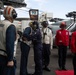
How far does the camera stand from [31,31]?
10258 millimetres

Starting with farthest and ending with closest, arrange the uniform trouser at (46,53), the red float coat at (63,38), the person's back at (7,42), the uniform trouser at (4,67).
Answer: the red float coat at (63,38) → the uniform trouser at (46,53) → the uniform trouser at (4,67) → the person's back at (7,42)

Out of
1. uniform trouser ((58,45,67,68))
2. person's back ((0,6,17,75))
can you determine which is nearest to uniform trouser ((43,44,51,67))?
uniform trouser ((58,45,67,68))

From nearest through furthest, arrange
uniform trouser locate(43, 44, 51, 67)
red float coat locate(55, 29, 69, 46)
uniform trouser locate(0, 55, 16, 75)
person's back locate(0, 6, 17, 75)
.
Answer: person's back locate(0, 6, 17, 75) → uniform trouser locate(0, 55, 16, 75) → uniform trouser locate(43, 44, 51, 67) → red float coat locate(55, 29, 69, 46)

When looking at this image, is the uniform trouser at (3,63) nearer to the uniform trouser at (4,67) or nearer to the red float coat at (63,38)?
the uniform trouser at (4,67)

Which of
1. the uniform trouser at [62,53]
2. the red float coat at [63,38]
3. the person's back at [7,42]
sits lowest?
the uniform trouser at [62,53]

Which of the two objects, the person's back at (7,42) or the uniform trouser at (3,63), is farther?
the uniform trouser at (3,63)

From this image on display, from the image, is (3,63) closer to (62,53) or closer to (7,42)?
(7,42)

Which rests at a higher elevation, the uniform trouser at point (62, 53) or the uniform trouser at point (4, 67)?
the uniform trouser at point (4, 67)

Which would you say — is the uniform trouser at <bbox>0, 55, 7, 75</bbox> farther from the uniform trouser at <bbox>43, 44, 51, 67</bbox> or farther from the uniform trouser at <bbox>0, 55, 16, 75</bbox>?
the uniform trouser at <bbox>43, 44, 51, 67</bbox>

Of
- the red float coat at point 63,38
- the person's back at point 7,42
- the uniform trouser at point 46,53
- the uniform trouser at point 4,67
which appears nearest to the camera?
the person's back at point 7,42

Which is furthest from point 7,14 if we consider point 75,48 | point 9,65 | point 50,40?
point 50,40

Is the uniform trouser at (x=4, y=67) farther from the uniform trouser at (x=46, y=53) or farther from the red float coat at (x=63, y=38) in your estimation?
the red float coat at (x=63, y=38)

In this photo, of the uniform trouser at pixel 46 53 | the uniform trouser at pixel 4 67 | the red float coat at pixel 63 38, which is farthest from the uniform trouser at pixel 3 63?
the red float coat at pixel 63 38

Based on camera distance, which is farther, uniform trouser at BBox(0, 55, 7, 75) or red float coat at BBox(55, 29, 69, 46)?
red float coat at BBox(55, 29, 69, 46)
